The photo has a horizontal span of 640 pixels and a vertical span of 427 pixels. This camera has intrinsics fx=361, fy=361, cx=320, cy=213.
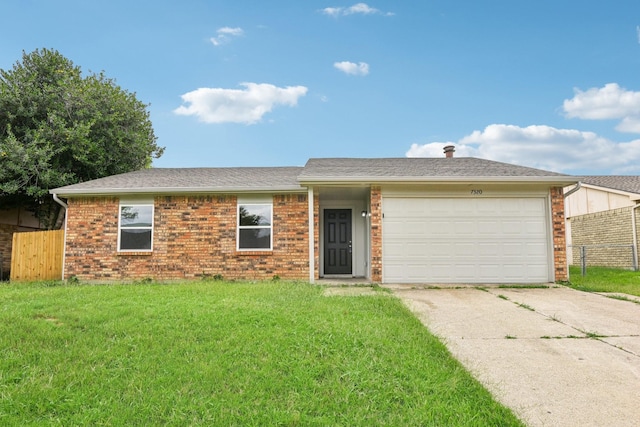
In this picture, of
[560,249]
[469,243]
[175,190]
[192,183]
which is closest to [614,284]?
[560,249]

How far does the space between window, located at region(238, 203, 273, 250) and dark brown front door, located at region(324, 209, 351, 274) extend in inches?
80.3

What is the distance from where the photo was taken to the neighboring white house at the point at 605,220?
13.5m

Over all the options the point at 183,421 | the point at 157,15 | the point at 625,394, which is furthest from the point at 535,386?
the point at 157,15

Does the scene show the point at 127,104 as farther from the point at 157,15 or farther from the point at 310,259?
the point at 310,259

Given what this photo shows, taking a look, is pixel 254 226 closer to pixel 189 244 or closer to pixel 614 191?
pixel 189 244

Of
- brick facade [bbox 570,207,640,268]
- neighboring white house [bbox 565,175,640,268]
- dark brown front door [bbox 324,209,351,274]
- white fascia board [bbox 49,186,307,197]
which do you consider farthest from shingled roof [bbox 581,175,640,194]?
white fascia board [bbox 49,186,307,197]

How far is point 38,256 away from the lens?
1057cm

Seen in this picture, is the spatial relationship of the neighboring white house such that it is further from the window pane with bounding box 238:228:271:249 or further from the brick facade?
the window pane with bounding box 238:228:271:249

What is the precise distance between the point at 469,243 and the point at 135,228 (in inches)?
351

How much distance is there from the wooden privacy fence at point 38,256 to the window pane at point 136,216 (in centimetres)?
216

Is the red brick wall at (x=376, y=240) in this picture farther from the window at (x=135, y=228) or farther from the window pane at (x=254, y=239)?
the window at (x=135, y=228)

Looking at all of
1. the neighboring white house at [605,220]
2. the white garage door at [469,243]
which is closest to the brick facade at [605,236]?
the neighboring white house at [605,220]

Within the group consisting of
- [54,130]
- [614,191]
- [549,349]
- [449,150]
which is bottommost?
[549,349]

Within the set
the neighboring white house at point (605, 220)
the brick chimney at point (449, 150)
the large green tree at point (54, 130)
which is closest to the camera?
the large green tree at point (54, 130)
